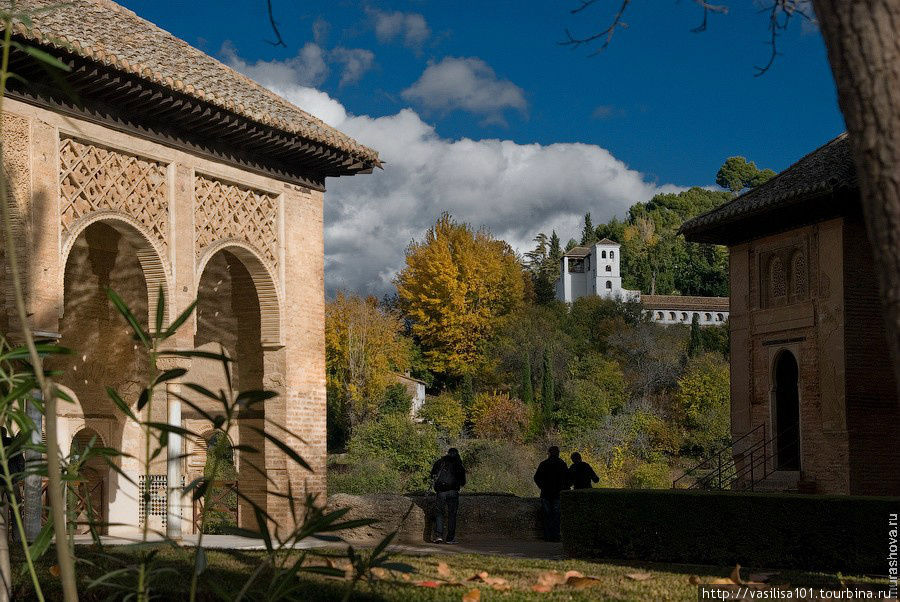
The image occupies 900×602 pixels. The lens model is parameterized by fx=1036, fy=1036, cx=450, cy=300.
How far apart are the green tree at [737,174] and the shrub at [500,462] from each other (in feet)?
227

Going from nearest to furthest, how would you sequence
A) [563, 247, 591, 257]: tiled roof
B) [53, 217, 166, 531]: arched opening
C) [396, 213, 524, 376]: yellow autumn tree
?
[53, 217, 166, 531]: arched opening
[396, 213, 524, 376]: yellow autumn tree
[563, 247, 591, 257]: tiled roof

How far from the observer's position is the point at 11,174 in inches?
444

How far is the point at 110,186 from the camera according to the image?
41.6ft

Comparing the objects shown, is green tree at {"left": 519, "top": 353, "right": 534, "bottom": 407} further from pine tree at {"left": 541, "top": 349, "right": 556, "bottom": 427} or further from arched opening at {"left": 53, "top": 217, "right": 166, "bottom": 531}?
arched opening at {"left": 53, "top": 217, "right": 166, "bottom": 531}

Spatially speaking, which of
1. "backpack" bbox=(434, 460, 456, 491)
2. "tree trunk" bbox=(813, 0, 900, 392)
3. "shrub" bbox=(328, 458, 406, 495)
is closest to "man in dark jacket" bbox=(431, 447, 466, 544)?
"backpack" bbox=(434, 460, 456, 491)

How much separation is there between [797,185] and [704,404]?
1225 inches

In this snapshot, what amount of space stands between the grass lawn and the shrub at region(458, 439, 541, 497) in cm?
2615

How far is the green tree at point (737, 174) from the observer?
104m

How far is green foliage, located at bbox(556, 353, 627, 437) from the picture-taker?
45.2 metres

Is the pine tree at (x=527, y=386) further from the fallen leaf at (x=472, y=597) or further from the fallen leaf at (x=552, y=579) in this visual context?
the fallen leaf at (x=472, y=597)

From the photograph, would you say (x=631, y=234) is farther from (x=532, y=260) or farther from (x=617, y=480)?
(x=617, y=480)

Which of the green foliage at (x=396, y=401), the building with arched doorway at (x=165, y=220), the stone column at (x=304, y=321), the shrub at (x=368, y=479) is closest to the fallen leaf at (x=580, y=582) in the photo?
the building with arched doorway at (x=165, y=220)

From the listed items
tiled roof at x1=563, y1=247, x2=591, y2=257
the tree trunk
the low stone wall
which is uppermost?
tiled roof at x1=563, y1=247, x2=591, y2=257

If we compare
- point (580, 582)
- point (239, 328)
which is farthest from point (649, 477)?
point (580, 582)
